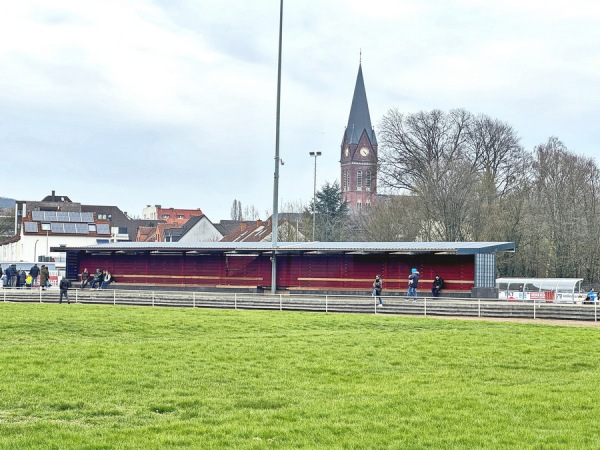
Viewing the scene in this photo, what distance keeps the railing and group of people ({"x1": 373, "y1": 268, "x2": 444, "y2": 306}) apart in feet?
1.00

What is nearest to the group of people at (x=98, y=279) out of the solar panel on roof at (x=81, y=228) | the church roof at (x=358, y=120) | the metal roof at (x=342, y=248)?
the metal roof at (x=342, y=248)

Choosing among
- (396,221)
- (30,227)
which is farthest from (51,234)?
(396,221)

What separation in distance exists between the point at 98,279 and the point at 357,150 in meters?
93.3

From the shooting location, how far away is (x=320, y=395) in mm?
15273

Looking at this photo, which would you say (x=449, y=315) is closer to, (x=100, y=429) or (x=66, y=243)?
(x=100, y=429)

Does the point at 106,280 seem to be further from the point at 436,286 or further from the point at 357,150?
the point at 357,150

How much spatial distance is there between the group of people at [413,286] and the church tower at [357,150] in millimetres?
88683

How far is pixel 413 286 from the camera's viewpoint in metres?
41.3

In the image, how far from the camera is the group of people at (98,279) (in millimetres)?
51719

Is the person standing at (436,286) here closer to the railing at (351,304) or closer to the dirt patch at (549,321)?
the railing at (351,304)

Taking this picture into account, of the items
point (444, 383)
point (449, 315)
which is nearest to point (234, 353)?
point (444, 383)

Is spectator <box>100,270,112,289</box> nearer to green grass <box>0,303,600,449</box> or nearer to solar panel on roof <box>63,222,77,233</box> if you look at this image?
green grass <box>0,303,600,449</box>

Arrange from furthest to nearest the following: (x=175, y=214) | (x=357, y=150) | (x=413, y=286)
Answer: (x=175, y=214) < (x=357, y=150) < (x=413, y=286)

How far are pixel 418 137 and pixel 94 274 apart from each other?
40022mm
